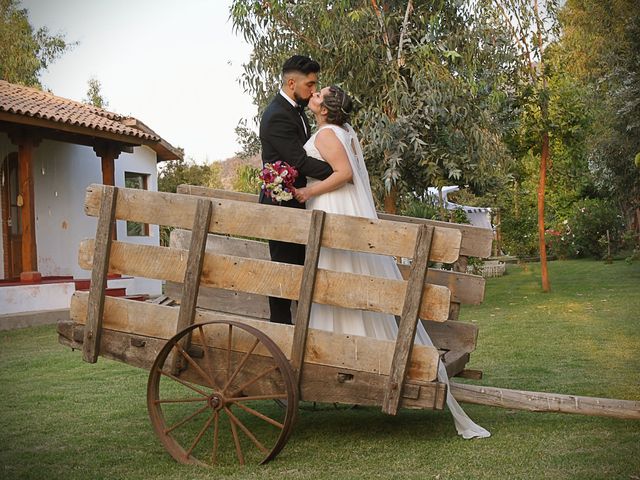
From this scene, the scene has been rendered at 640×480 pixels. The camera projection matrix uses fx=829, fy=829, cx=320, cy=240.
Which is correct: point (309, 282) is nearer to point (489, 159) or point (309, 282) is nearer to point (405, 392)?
point (405, 392)

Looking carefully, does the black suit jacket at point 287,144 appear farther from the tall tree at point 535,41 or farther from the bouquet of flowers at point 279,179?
the tall tree at point 535,41

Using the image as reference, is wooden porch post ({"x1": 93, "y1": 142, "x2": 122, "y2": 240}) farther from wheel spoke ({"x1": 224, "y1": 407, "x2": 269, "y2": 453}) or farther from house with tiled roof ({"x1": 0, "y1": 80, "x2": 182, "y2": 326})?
wheel spoke ({"x1": 224, "y1": 407, "x2": 269, "y2": 453})

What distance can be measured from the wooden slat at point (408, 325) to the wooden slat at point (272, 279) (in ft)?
0.16

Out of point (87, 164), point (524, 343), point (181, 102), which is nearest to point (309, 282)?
point (524, 343)

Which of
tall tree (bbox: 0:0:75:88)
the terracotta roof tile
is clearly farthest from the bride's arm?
tall tree (bbox: 0:0:75:88)

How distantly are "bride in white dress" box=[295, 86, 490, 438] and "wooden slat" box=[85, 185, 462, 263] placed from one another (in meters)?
0.40

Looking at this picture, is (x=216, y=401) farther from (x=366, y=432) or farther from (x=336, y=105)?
(x=336, y=105)

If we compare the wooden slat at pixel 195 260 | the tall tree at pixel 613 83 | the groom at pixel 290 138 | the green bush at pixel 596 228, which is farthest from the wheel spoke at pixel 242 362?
the green bush at pixel 596 228

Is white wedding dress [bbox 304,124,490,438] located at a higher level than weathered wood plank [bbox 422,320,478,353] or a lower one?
higher

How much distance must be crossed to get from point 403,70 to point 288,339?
1075 centimetres

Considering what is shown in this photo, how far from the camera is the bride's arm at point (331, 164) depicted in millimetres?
4812

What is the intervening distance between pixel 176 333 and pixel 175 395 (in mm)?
2532

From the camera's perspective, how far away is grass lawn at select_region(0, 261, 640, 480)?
14.3ft

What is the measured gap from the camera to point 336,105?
16.2 ft
